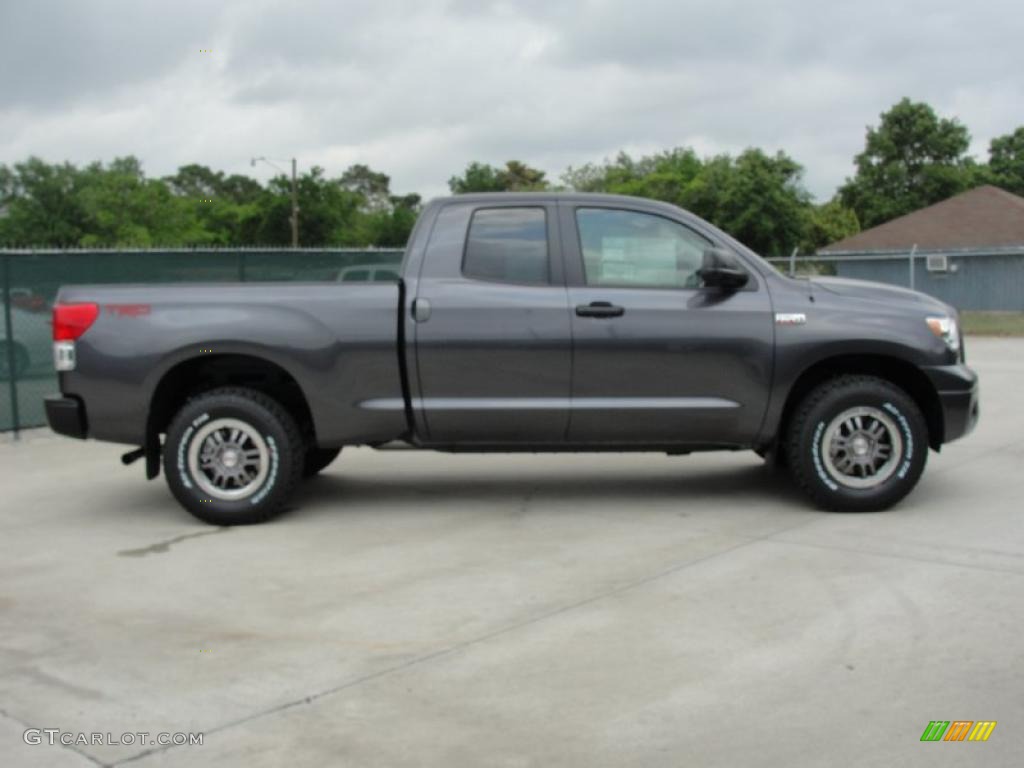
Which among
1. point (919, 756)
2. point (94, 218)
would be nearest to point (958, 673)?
point (919, 756)

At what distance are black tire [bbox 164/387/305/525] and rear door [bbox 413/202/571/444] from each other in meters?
0.87

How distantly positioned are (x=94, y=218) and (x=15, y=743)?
3013 inches

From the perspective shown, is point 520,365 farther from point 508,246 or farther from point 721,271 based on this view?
point 721,271

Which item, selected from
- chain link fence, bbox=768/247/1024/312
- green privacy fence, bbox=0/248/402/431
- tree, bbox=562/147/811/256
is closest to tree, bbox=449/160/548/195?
tree, bbox=562/147/811/256

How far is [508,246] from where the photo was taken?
7.39 metres

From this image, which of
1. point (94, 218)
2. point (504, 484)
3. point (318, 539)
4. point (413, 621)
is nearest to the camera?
point (413, 621)

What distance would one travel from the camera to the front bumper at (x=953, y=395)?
7.24 meters

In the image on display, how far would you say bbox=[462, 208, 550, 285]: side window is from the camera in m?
7.32

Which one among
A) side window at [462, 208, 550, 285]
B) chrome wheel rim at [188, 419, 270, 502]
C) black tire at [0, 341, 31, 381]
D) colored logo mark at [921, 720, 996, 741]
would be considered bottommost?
colored logo mark at [921, 720, 996, 741]

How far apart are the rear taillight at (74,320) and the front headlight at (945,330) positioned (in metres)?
4.99

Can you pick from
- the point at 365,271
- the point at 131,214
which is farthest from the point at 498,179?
the point at 365,271

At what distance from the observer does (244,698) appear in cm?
442

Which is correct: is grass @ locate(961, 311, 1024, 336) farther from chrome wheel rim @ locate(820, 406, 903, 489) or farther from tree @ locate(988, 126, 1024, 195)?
tree @ locate(988, 126, 1024, 195)

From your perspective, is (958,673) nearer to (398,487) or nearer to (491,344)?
(491,344)
